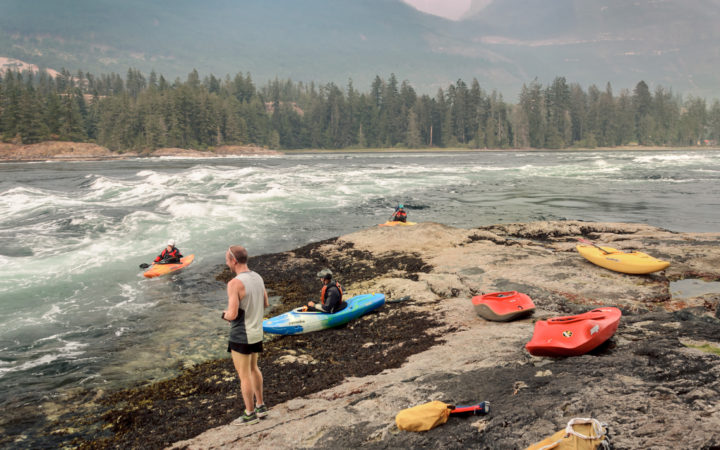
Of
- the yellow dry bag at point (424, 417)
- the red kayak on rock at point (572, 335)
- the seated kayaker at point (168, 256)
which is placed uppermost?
the red kayak on rock at point (572, 335)

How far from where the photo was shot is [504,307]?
361 inches

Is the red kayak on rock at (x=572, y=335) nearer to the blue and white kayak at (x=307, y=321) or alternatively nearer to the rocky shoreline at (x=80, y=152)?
the blue and white kayak at (x=307, y=321)

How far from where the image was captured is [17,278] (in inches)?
623

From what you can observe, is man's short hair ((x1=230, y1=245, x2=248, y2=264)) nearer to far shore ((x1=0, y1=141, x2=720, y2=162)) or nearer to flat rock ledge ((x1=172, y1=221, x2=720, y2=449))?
flat rock ledge ((x1=172, y1=221, x2=720, y2=449))

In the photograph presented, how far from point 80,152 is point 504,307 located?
4714 inches

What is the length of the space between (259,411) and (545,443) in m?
3.95

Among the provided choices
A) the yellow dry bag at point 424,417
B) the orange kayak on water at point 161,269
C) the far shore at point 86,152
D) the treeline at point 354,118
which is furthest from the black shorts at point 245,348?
the treeline at point 354,118

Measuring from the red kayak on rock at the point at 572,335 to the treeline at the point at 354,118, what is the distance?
11838 centimetres

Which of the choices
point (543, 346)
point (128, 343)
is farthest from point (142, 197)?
point (543, 346)

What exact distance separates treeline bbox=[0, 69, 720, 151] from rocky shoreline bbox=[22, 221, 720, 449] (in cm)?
11422

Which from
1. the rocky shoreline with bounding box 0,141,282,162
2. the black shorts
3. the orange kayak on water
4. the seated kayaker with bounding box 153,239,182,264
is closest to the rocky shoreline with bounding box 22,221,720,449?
the black shorts

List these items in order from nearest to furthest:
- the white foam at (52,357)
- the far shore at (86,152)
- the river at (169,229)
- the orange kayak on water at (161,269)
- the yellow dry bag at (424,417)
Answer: the yellow dry bag at (424,417) → the white foam at (52,357) → the river at (169,229) → the orange kayak on water at (161,269) → the far shore at (86,152)

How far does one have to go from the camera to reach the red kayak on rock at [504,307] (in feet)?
29.7

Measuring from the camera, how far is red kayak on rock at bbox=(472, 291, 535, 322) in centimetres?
904
